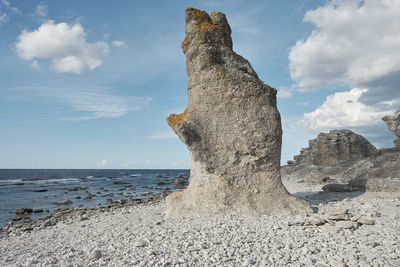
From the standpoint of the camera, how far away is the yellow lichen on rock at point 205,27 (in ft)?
31.9

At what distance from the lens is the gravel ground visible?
5152mm

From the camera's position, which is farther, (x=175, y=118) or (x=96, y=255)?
(x=175, y=118)

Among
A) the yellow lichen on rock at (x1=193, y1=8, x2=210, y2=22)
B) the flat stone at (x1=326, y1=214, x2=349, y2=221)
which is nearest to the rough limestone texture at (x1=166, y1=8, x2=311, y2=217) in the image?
the yellow lichen on rock at (x1=193, y1=8, x2=210, y2=22)

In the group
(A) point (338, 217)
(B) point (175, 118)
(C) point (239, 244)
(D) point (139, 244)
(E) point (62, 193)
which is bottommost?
(E) point (62, 193)

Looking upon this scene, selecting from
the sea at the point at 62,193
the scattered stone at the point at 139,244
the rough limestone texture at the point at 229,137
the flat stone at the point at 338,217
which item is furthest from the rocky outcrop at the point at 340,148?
the scattered stone at the point at 139,244

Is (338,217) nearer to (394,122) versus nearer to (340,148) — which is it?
(394,122)

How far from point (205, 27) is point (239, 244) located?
756 cm

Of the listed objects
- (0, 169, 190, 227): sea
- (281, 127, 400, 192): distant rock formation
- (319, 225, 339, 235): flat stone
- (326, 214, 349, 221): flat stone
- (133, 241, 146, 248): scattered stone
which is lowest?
(0, 169, 190, 227): sea

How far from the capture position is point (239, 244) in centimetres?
591

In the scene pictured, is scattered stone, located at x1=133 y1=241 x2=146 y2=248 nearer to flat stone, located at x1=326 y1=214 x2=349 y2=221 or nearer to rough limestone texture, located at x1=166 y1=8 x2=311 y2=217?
rough limestone texture, located at x1=166 y1=8 x2=311 y2=217

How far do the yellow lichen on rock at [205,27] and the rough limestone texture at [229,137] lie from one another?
0.18 feet

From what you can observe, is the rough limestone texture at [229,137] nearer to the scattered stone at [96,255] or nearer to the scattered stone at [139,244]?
the scattered stone at [139,244]

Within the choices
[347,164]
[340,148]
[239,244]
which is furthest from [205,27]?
[340,148]

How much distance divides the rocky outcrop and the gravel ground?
73.3 ft
